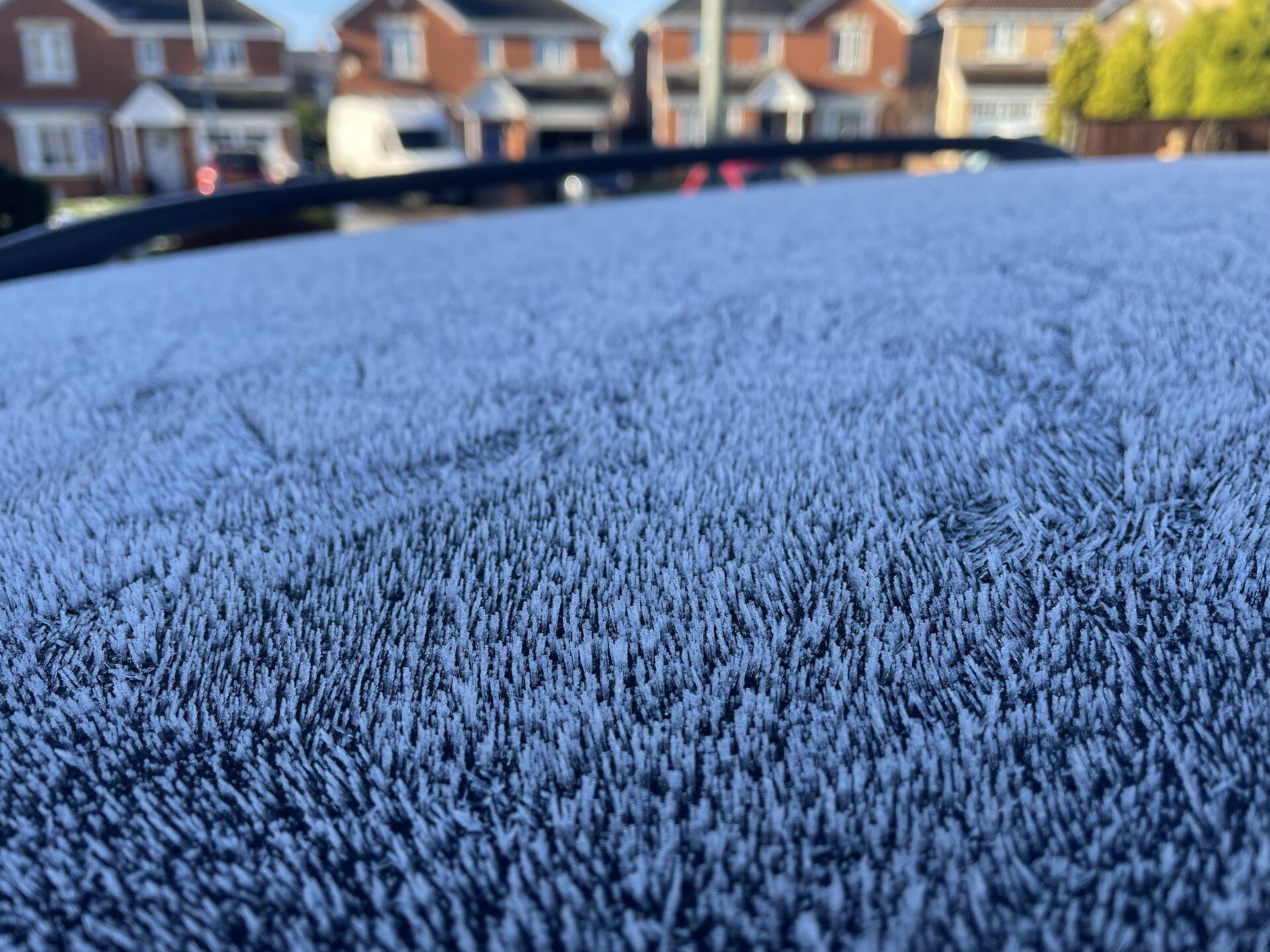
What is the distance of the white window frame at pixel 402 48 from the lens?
58.3ft

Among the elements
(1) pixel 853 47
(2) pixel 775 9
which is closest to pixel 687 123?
(2) pixel 775 9

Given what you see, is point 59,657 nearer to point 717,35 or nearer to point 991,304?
point 991,304

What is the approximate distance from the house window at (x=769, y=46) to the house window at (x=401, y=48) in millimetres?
7635

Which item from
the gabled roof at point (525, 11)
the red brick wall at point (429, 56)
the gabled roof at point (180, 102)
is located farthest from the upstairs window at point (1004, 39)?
the gabled roof at point (180, 102)

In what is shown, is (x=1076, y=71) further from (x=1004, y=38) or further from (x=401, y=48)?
(x=401, y=48)

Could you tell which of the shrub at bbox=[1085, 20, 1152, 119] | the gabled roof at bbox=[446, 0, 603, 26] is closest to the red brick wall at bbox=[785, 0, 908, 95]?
the gabled roof at bbox=[446, 0, 603, 26]

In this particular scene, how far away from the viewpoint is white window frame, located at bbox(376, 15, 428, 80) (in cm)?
1777

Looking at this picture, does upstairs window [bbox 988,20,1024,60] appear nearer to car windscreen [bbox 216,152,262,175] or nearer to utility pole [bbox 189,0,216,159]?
car windscreen [bbox 216,152,262,175]

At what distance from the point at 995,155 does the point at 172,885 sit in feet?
10.3

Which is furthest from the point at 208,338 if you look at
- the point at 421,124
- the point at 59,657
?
the point at 421,124

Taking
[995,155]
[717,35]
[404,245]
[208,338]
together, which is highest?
[717,35]

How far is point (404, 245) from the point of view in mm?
1677

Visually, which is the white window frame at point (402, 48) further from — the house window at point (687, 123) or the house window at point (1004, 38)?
the house window at point (1004, 38)

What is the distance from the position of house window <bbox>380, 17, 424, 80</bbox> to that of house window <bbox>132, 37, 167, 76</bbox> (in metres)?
4.75
